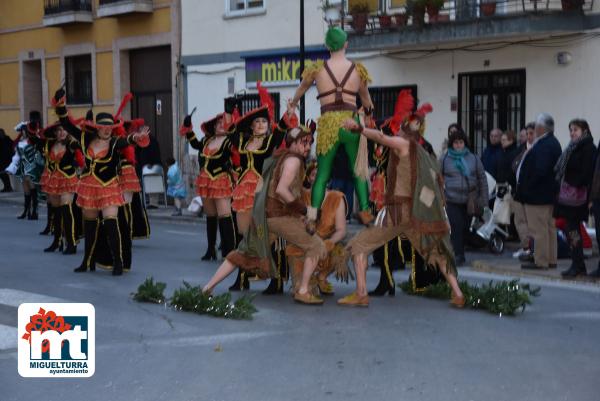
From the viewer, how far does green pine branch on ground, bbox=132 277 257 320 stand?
9188 millimetres

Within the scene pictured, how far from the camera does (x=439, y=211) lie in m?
9.55

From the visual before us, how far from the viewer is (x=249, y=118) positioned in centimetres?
1123

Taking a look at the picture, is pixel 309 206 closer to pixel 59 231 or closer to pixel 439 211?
pixel 439 211

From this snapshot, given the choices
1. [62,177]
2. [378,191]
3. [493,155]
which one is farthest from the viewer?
[493,155]

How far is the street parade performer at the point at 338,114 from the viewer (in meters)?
10.0

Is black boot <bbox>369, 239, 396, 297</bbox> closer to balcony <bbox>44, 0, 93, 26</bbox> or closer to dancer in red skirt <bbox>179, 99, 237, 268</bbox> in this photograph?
dancer in red skirt <bbox>179, 99, 237, 268</bbox>

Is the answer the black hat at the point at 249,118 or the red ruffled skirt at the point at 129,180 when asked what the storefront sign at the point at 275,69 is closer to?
the red ruffled skirt at the point at 129,180

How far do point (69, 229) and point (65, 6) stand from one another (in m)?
17.7

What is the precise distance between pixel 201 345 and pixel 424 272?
2.98 metres

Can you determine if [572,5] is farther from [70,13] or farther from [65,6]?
[65,6]

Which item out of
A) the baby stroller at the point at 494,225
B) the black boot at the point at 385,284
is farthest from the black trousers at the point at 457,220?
the black boot at the point at 385,284

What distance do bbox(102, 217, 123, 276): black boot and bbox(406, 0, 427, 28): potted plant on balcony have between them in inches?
381

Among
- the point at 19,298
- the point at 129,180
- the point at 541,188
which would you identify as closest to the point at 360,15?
the point at 129,180
